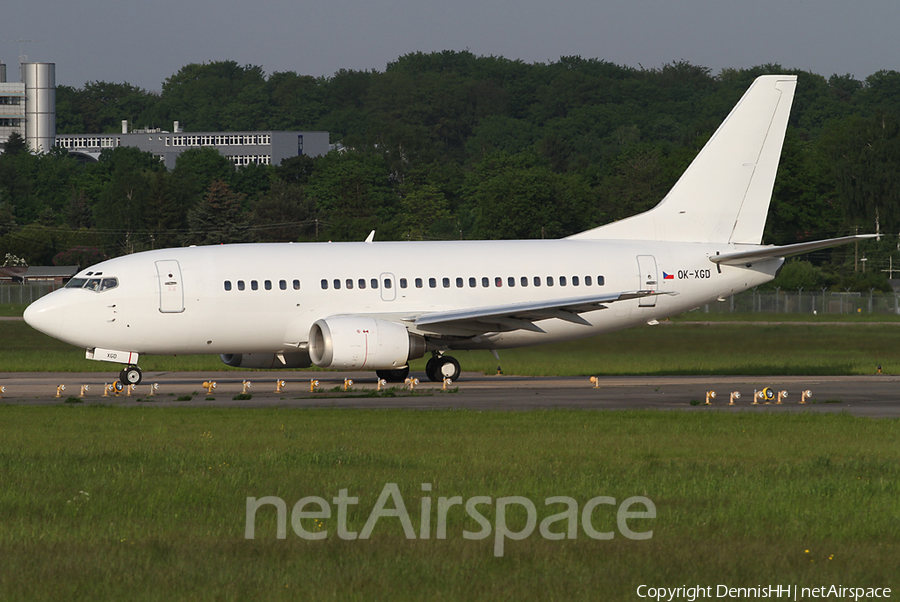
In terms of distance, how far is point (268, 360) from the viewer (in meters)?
31.9

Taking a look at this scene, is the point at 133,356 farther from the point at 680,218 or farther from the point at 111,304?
the point at 680,218

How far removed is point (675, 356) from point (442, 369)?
28.6ft

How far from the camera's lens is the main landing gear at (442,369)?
30.9 meters

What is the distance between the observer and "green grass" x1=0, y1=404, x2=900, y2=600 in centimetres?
941

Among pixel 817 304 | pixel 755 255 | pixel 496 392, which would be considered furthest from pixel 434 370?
pixel 817 304

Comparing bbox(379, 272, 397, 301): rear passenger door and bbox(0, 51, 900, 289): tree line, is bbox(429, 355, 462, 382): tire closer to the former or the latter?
bbox(379, 272, 397, 301): rear passenger door

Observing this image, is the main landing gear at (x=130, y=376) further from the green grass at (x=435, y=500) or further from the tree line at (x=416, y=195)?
the tree line at (x=416, y=195)

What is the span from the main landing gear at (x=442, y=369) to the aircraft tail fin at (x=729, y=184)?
6029mm

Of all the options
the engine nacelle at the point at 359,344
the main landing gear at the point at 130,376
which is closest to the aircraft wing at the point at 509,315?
the engine nacelle at the point at 359,344

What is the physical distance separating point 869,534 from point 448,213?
120 m

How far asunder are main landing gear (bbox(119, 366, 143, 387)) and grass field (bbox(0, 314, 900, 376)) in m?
7.86

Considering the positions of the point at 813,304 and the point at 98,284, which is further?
the point at 813,304

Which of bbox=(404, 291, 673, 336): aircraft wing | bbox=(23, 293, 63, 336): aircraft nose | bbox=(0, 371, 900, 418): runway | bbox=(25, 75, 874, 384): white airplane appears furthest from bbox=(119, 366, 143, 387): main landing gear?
bbox=(404, 291, 673, 336): aircraft wing

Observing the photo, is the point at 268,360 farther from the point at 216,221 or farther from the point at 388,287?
the point at 216,221
